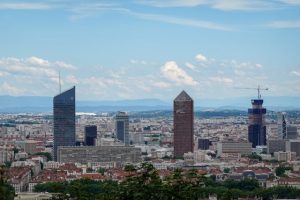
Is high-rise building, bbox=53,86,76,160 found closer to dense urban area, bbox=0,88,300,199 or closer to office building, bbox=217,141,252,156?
dense urban area, bbox=0,88,300,199

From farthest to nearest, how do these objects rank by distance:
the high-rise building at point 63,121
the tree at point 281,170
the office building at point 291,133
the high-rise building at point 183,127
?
1. the office building at point 291,133
2. the high-rise building at point 63,121
3. the high-rise building at point 183,127
4. the tree at point 281,170

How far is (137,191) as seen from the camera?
1764 cm

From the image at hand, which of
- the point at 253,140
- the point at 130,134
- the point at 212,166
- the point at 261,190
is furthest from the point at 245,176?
the point at 130,134

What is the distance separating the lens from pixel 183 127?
266 feet

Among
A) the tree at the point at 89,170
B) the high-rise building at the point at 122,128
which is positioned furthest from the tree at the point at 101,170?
the high-rise building at the point at 122,128

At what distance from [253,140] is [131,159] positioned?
93.5 feet

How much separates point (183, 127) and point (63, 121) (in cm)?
1146

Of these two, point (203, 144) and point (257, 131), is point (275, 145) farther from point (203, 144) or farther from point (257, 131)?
point (203, 144)

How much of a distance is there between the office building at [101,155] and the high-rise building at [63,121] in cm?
488

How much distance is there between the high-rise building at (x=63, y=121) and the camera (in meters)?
82.4

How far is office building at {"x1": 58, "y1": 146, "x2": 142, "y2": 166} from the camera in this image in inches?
2943

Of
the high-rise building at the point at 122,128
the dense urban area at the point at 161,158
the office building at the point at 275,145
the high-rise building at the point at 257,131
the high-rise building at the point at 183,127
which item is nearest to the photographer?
the dense urban area at the point at 161,158

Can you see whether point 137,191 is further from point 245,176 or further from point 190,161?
point 190,161

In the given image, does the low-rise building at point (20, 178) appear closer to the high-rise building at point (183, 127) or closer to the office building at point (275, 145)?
the high-rise building at point (183, 127)
